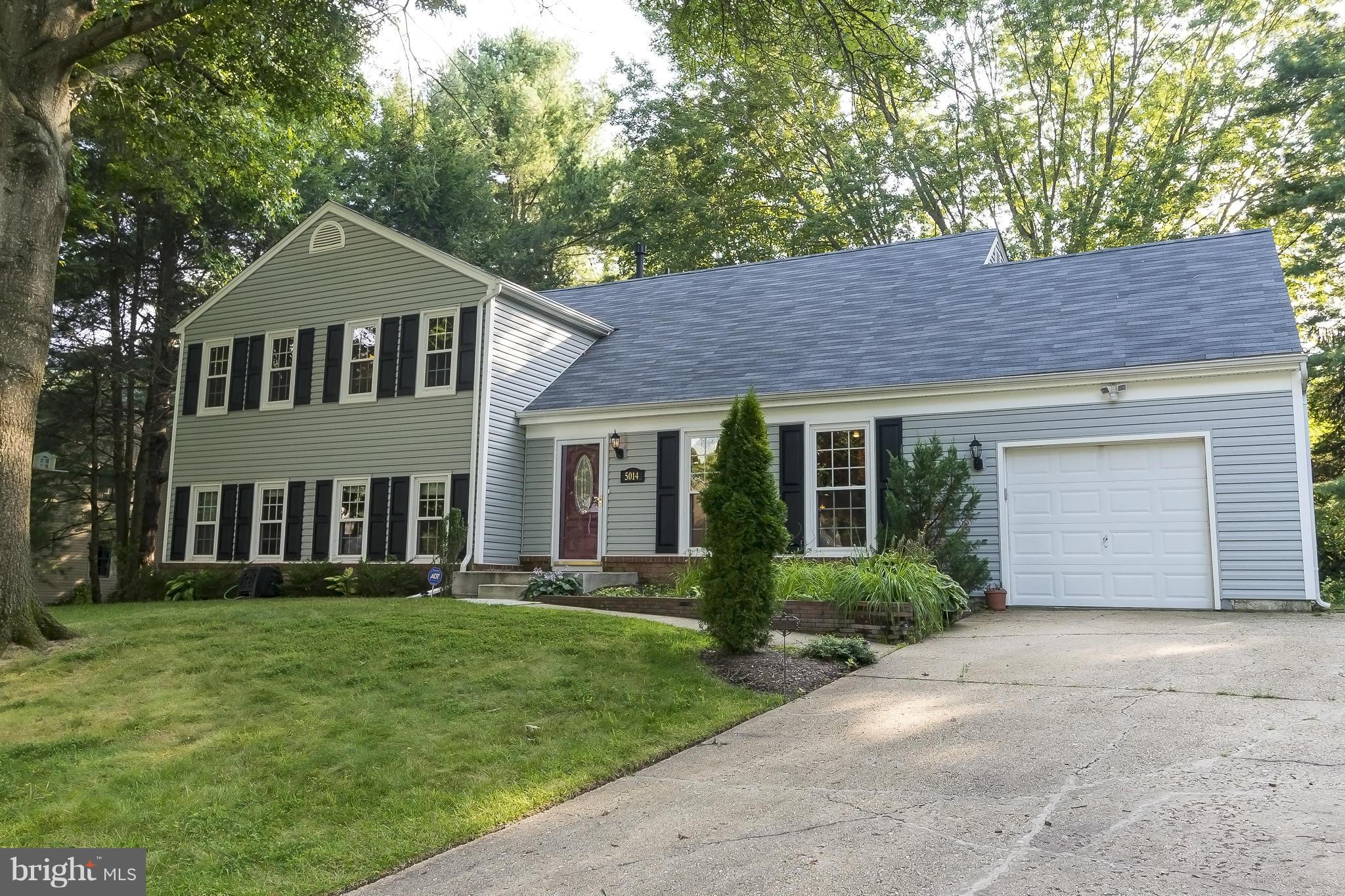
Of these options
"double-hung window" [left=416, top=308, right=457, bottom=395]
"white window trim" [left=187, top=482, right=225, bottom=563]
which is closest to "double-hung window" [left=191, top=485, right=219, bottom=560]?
→ "white window trim" [left=187, top=482, right=225, bottom=563]

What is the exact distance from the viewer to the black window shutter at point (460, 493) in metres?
14.4

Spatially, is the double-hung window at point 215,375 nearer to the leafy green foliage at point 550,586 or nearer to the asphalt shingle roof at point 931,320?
the asphalt shingle roof at point 931,320

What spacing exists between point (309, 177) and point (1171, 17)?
21.3 meters

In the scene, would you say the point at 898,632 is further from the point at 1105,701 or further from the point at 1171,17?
the point at 1171,17

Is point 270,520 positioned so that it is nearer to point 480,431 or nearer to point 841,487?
point 480,431

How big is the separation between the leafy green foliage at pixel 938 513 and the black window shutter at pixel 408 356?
7845mm

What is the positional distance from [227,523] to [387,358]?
415cm

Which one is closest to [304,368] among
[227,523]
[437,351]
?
[437,351]

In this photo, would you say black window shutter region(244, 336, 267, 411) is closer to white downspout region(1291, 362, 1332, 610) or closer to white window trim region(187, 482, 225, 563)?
white window trim region(187, 482, 225, 563)

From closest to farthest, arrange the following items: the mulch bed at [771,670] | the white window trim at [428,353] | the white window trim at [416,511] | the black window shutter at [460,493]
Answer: the mulch bed at [771,670] → the black window shutter at [460,493] → the white window trim at [416,511] → the white window trim at [428,353]

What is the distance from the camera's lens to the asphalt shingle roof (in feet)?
40.1

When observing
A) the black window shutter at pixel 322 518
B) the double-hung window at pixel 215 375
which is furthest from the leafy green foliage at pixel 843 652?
the double-hung window at pixel 215 375

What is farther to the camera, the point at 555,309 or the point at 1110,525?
the point at 555,309

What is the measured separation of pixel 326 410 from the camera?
16.2m
